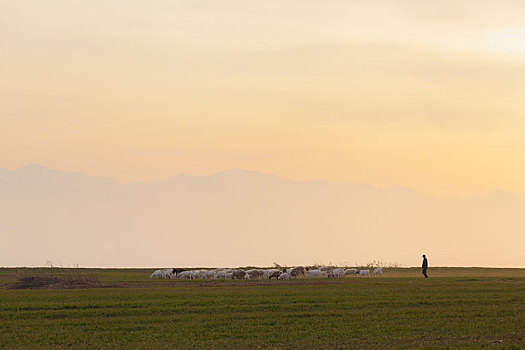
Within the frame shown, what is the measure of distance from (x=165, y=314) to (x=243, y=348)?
10260 mm

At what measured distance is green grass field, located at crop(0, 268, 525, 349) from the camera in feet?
78.8

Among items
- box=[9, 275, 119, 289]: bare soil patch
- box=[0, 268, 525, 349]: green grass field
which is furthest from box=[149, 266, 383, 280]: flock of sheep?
box=[0, 268, 525, 349]: green grass field

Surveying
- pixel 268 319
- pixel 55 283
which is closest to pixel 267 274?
pixel 55 283

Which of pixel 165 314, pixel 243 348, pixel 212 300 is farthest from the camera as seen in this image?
pixel 212 300

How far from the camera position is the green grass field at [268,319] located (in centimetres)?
2403

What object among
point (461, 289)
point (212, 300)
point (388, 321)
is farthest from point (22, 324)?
point (461, 289)

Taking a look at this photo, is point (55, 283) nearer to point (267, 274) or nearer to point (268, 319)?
→ point (267, 274)

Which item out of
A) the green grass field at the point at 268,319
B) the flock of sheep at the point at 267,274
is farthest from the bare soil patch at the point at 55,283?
the flock of sheep at the point at 267,274

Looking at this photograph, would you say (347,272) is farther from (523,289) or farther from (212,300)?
(212,300)

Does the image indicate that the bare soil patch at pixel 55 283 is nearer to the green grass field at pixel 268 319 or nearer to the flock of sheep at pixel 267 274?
the green grass field at pixel 268 319

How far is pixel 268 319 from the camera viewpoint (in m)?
29.6

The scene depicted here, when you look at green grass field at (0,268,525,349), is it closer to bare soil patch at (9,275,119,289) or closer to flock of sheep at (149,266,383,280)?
bare soil patch at (9,275,119,289)

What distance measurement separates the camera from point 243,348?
74.9ft

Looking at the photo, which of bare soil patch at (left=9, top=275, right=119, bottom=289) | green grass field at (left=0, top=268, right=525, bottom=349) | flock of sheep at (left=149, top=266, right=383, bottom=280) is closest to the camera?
green grass field at (left=0, top=268, right=525, bottom=349)
